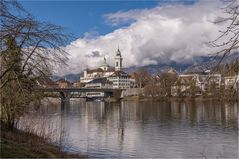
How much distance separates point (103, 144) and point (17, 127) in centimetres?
776

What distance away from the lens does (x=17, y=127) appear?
2359 cm

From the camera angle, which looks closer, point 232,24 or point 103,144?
point 232,24

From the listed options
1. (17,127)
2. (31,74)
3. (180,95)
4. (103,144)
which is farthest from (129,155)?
(180,95)

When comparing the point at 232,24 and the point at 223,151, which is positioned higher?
the point at 232,24

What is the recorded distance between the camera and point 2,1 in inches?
385

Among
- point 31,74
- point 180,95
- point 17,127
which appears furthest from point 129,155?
point 180,95

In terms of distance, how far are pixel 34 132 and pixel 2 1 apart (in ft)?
45.5

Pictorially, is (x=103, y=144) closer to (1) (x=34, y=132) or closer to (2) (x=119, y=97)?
(1) (x=34, y=132)

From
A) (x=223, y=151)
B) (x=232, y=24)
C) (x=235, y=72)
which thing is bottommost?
(x=223, y=151)

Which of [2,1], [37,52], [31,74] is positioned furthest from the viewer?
[31,74]

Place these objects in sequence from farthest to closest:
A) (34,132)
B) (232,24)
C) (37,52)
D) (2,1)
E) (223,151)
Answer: (223,151), (34,132), (37,52), (2,1), (232,24)

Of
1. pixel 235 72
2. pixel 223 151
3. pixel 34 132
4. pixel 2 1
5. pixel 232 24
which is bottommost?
pixel 223 151

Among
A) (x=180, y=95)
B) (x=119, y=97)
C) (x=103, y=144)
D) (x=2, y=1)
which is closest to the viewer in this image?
(x=2, y=1)

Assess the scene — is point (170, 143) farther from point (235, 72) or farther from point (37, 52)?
point (235, 72)
